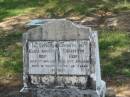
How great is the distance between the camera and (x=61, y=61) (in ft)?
27.4

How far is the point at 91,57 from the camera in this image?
8.23 metres

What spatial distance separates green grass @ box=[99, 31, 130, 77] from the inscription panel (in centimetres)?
260

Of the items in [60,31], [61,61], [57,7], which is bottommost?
[61,61]


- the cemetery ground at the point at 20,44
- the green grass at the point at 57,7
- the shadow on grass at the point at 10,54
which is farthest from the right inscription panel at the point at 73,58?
the green grass at the point at 57,7

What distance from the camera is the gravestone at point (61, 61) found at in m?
8.22

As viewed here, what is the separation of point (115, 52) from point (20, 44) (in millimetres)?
2757

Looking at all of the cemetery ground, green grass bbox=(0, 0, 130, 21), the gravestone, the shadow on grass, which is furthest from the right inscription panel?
green grass bbox=(0, 0, 130, 21)

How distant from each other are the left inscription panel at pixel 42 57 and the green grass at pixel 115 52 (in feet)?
8.84

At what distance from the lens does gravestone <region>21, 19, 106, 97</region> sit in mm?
8219

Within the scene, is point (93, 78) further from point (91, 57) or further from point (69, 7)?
point (69, 7)

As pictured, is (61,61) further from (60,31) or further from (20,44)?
(20,44)

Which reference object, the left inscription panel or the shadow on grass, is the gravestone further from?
the shadow on grass

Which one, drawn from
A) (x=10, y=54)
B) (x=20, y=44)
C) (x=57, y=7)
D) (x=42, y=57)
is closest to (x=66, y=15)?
(x=57, y=7)

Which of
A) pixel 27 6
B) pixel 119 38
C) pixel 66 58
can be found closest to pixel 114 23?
pixel 119 38
